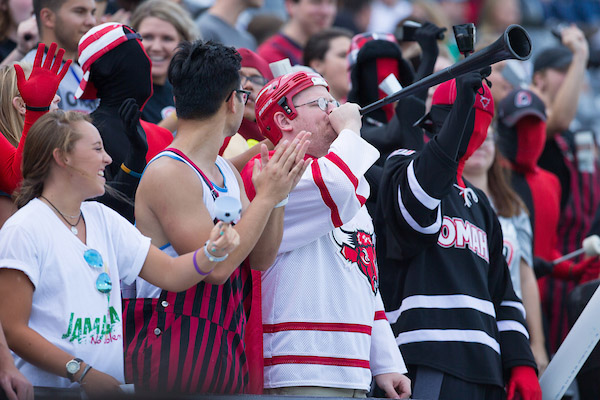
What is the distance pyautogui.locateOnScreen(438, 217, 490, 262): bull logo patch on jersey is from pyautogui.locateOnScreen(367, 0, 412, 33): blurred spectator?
615 centimetres

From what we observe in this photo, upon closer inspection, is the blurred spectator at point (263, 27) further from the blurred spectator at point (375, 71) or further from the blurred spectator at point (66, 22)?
the blurred spectator at point (66, 22)

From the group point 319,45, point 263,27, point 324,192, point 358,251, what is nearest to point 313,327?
point 358,251

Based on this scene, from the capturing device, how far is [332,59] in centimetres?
588

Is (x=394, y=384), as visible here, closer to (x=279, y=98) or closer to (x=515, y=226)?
(x=279, y=98)

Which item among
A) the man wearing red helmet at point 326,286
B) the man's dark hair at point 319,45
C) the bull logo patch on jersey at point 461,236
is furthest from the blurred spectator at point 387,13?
the man wearing red helmet at point 326,286

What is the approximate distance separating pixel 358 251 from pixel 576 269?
256 centimetres

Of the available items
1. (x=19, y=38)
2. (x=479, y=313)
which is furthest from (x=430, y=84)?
(x=19, y=38)

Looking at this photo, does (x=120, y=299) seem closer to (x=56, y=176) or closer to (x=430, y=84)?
(x=56, y=176)

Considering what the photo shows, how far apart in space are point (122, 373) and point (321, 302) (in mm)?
805

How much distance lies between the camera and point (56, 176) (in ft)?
9.83

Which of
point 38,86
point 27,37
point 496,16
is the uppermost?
point 27,37

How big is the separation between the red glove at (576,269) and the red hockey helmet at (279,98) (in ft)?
8.65

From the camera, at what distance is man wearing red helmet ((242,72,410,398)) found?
335 centimetres

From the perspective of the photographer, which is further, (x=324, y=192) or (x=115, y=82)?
(x=115, y=82)
